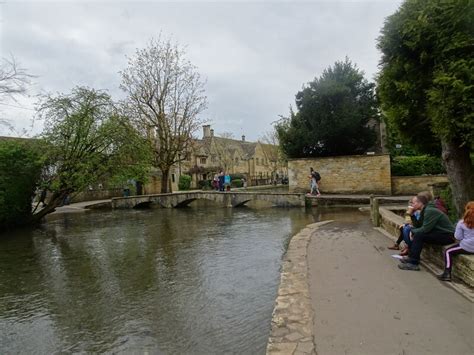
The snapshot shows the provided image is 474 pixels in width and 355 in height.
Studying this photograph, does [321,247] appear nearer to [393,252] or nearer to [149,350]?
[393,252]

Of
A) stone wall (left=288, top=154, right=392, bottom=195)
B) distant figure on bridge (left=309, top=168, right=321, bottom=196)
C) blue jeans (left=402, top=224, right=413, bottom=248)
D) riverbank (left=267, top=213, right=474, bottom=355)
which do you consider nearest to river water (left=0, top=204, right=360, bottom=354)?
riverbank (left=267, top=213, right=474, bottom=355)

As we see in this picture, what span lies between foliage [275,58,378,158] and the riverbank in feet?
60.3

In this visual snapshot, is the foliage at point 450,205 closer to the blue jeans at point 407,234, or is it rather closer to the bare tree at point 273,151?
the blue jeans at point 407,234

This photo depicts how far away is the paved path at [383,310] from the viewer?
344 cm

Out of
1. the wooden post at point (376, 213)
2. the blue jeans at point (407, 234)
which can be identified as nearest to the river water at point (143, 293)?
the blue jeans at point (407, 234)

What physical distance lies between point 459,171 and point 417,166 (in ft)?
51.1

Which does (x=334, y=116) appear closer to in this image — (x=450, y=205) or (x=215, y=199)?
(x=215, y=199)

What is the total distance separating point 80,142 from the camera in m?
18.6

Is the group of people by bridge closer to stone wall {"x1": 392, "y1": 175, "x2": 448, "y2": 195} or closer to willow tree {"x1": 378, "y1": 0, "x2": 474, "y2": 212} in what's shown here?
willow tree {"x1": 378, "y1": 0, "x2": 474, "y2": 212}

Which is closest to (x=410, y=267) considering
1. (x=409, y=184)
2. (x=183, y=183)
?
(x=409, y=184)

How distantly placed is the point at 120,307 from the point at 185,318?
1332mm

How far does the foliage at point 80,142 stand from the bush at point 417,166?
16.7 metres

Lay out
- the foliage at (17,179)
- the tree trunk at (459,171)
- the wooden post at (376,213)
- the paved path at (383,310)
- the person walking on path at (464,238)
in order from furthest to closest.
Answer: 1. the foliage at (17,179)
2. the wooden post at (376,213)
3. the tree trunk at (459,171)
4. the person walking on path at (464,238)
5. the paved path at (383,310)

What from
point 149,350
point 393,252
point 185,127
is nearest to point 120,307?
point 149,350
